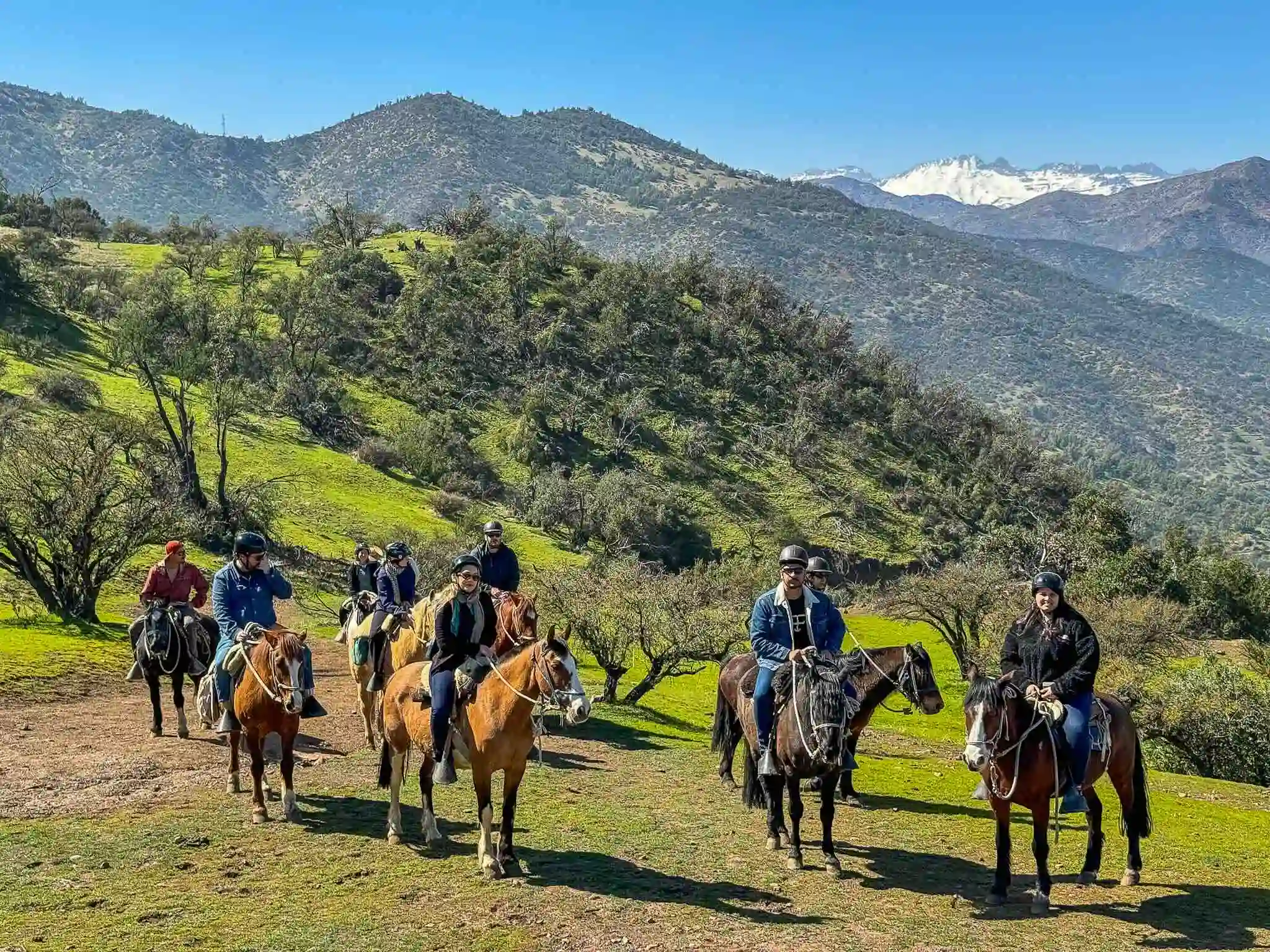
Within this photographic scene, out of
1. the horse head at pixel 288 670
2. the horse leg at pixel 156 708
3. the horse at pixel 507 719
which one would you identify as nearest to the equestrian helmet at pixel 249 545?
the horse head at pixel 288 670

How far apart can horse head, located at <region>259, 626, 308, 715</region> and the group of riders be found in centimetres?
8

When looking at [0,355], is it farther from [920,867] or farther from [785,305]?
[785,305]

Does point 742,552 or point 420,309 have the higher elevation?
point 420,309

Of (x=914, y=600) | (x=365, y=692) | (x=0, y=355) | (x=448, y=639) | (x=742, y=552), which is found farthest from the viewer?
(x=742, y=552)

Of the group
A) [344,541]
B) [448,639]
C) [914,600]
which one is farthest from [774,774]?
[344,541]

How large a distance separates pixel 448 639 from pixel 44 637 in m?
19.8

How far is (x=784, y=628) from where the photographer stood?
38.9 feet

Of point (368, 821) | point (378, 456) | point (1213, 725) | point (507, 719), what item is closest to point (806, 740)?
point (507, 719)

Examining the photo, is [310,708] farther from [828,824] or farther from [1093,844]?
[1093,844]

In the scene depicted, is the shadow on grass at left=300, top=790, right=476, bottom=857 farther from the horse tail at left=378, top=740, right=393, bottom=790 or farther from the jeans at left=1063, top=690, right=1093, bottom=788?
the jeans at left=1063, top=690, right=1093, bottom=788

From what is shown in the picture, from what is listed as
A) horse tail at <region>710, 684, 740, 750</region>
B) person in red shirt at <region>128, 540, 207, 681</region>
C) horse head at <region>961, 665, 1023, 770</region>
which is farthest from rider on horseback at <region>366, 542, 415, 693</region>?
horse head at <region>961, 665, 1023, 770</region>

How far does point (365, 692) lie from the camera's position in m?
15.4

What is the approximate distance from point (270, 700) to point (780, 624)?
6.01 meters

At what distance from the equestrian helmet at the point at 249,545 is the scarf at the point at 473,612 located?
3298mm
